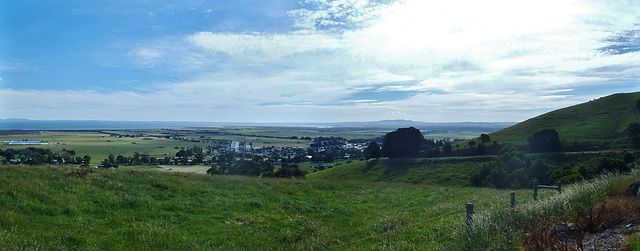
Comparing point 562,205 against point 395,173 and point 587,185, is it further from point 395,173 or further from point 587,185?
point 395,173

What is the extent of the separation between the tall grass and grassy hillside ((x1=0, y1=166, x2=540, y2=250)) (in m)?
0.99

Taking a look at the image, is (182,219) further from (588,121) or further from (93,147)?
(588,121)

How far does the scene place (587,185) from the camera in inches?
423

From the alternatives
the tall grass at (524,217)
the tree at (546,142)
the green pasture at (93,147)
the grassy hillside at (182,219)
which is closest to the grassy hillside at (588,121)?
the tree at (546,142)

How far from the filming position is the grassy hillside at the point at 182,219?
8961 millimetres

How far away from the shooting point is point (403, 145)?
88.6 metres

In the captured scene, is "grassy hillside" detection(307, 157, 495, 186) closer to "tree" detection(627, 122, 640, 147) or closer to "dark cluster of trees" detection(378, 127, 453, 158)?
"dark cluster of trees" detection(378, 127, 453, 158)

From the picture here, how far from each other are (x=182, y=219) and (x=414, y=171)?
66.8 metres

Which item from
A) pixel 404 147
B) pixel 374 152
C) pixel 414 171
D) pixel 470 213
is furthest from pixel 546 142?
pixel 470 213

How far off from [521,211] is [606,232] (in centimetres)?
191

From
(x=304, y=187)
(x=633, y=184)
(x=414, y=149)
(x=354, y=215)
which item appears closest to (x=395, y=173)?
(x=414, y=149)

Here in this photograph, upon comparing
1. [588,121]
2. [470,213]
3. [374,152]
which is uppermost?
[588,121]

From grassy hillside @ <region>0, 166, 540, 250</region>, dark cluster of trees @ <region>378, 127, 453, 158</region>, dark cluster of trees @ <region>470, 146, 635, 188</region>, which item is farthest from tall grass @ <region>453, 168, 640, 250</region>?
dark cluster of trees @ <region>378, 127, 453, 158</region>

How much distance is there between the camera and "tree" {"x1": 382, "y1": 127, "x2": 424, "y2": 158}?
87938mm
